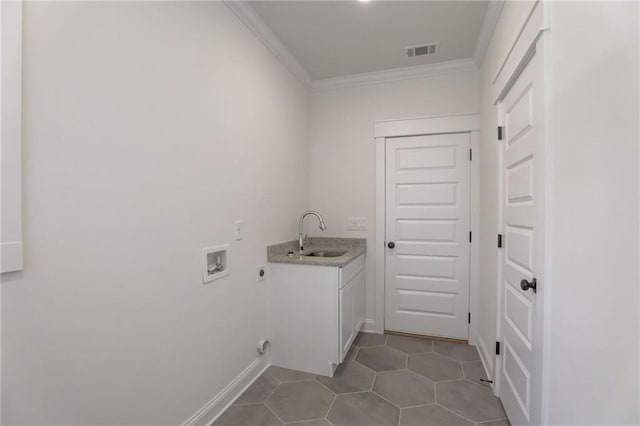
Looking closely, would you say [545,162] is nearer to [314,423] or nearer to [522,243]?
[522,243]

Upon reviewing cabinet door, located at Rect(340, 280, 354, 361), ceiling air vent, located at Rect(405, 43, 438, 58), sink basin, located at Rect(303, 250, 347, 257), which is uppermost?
ceiling air vent, located at Rect(405, 43, 438, 58)

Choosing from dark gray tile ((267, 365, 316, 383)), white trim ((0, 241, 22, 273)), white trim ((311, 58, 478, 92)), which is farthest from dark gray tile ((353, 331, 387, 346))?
white trim ((311, 58, 478, 92))

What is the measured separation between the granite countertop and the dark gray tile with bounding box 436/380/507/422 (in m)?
1.14

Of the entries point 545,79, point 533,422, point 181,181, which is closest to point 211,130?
point 181,181

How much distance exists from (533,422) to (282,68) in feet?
9.86

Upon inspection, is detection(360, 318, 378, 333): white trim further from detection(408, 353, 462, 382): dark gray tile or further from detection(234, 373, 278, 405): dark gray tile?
detection(234, 373, 278, 405): dark gray tile

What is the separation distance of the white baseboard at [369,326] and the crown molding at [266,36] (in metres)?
2.70

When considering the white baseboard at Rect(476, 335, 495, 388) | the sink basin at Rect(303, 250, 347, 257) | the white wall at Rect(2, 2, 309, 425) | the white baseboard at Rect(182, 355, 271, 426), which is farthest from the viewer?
the sink basin at Rect(303, 250, 347, 257)

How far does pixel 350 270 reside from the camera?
2395mm

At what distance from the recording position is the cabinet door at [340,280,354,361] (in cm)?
217

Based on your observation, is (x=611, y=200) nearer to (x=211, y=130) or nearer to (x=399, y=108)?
(x=211, y=130)

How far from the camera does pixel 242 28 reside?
1993 mm

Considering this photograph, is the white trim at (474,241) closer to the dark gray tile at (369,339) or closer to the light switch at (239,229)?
the dark gray tile at (369,339)

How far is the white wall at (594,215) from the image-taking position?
0.70 meters
